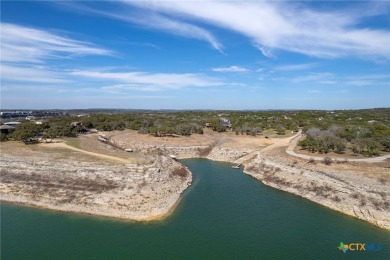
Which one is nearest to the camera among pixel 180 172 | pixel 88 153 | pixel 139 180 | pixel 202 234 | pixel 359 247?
pixel 359 247

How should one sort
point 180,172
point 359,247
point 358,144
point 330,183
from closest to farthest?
1. point 359,247
2. point 330,183
3. point 180,172
4. point 358,144

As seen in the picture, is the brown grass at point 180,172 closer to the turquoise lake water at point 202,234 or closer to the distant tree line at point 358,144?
the turquoise lake water at point 202,234

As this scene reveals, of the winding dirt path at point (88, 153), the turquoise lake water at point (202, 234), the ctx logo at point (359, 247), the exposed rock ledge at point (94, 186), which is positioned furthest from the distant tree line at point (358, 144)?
the winding dirt path at point (88, 153)

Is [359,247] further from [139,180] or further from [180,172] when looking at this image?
[180,172]

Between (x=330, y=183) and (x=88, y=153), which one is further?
(x=88, y=153)

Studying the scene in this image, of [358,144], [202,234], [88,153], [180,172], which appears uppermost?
[358,144]

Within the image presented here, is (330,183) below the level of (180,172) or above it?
above

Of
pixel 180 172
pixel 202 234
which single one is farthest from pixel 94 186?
pixel 202 234
